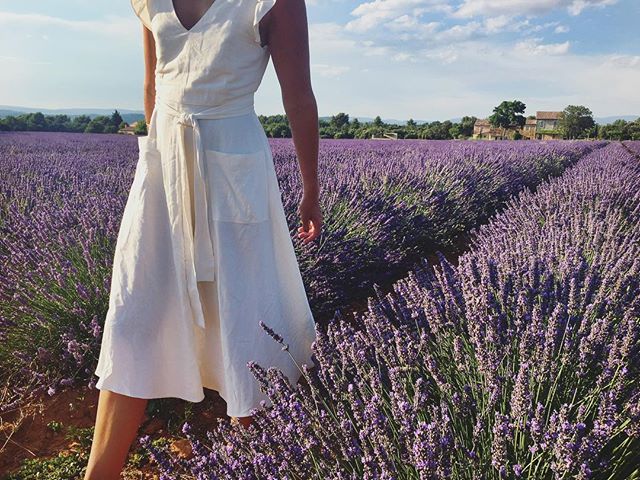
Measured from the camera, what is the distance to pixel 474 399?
1.23m

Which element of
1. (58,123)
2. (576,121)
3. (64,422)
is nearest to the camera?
(64,422)

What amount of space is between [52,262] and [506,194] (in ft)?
16.5

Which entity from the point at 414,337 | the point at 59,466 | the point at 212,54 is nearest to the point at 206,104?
the point at 212,54

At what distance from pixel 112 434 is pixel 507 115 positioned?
74.0 meters

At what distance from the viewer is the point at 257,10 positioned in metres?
1.18

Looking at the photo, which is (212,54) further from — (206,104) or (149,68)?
(149,68)

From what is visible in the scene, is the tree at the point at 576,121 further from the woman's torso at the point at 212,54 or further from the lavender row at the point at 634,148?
the woman's torso at the point at 212,54

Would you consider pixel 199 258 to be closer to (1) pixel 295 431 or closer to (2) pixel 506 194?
(1) pixel 295 431

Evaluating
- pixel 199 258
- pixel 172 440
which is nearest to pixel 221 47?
pixel 199 258

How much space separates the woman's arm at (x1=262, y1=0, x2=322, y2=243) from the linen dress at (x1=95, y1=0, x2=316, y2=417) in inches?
2.7

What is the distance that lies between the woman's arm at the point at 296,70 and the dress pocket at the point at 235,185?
13 centimetres

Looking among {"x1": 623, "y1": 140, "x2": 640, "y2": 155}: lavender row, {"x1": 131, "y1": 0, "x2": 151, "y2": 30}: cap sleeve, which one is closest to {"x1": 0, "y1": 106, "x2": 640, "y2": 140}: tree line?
{"x1": 131, "y1": 0, "x2": 151, "y2": 30}: cap sleeve

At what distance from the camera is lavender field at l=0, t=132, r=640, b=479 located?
37.8 inches

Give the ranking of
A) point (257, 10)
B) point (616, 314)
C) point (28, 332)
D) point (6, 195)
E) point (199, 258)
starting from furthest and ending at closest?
point (6, 195) < point (28, 332) < point (616, 314) < point (199, 258) < point (257, 10)
